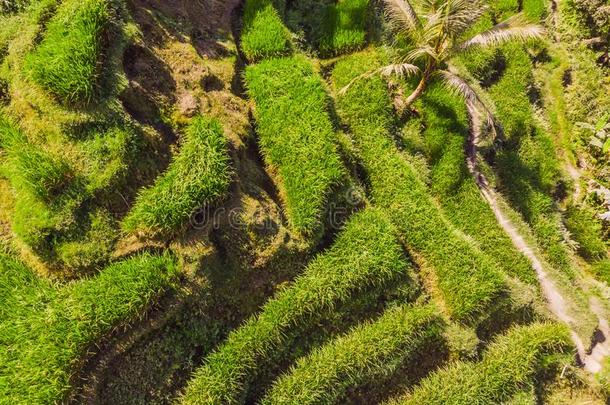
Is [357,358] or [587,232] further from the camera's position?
[587,232]

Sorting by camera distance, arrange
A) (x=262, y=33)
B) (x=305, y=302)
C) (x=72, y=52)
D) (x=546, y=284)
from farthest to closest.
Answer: (x=546, y=284), (x=262, y=33), (x=305, y=302), (x=72, y=52)

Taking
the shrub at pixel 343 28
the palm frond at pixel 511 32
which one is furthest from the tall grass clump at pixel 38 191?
the palm frond at pixel 511 32

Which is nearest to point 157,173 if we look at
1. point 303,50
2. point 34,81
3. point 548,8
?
point 34,81

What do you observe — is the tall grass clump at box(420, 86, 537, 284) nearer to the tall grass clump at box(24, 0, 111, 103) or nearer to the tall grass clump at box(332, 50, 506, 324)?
the tall grass clump at box(332, 50, 506, 324)

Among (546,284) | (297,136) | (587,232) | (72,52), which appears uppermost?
(72,52)

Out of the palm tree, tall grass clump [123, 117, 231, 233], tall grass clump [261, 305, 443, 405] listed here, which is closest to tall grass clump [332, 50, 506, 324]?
the palm tree

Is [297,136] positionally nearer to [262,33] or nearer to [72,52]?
[262,33]

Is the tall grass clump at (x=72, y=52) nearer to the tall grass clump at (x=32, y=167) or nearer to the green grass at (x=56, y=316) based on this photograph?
the tall grass clump at (x=32, y=167)

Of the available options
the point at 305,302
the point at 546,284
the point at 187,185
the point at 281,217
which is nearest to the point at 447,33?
the point at 281,217
